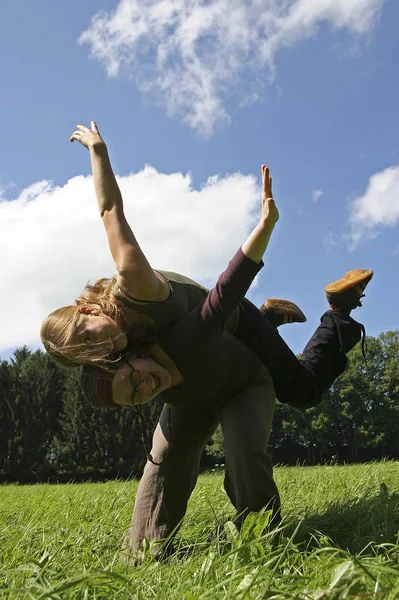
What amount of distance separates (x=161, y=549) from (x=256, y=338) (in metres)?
1.33

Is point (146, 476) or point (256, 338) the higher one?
point (256, 338)

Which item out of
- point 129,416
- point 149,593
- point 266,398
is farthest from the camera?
point 129,416

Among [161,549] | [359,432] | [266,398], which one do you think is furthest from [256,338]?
[359,432]

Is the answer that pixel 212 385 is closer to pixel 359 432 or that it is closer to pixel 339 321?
pixel 339 321

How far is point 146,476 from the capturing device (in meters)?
3.67

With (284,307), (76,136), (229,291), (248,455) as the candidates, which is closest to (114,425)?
(284,307)

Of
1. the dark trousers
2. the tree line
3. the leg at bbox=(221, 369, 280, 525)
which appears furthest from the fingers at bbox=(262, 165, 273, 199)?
the tree line

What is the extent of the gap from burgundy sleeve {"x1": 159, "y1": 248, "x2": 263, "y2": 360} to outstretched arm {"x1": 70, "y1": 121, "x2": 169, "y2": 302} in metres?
0.20

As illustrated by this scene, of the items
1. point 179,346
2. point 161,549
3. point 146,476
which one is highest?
point 179,346

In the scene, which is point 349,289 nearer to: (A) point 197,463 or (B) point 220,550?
(A) point 197,463

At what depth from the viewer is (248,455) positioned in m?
3.21

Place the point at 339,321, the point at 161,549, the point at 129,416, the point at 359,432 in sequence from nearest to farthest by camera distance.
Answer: the point at 161,549 → the point at 339,321 → the point at 129,416 → the point at 359,432

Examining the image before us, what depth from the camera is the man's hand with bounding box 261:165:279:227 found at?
2938 millimetres

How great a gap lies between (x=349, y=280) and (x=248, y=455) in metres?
1.55
